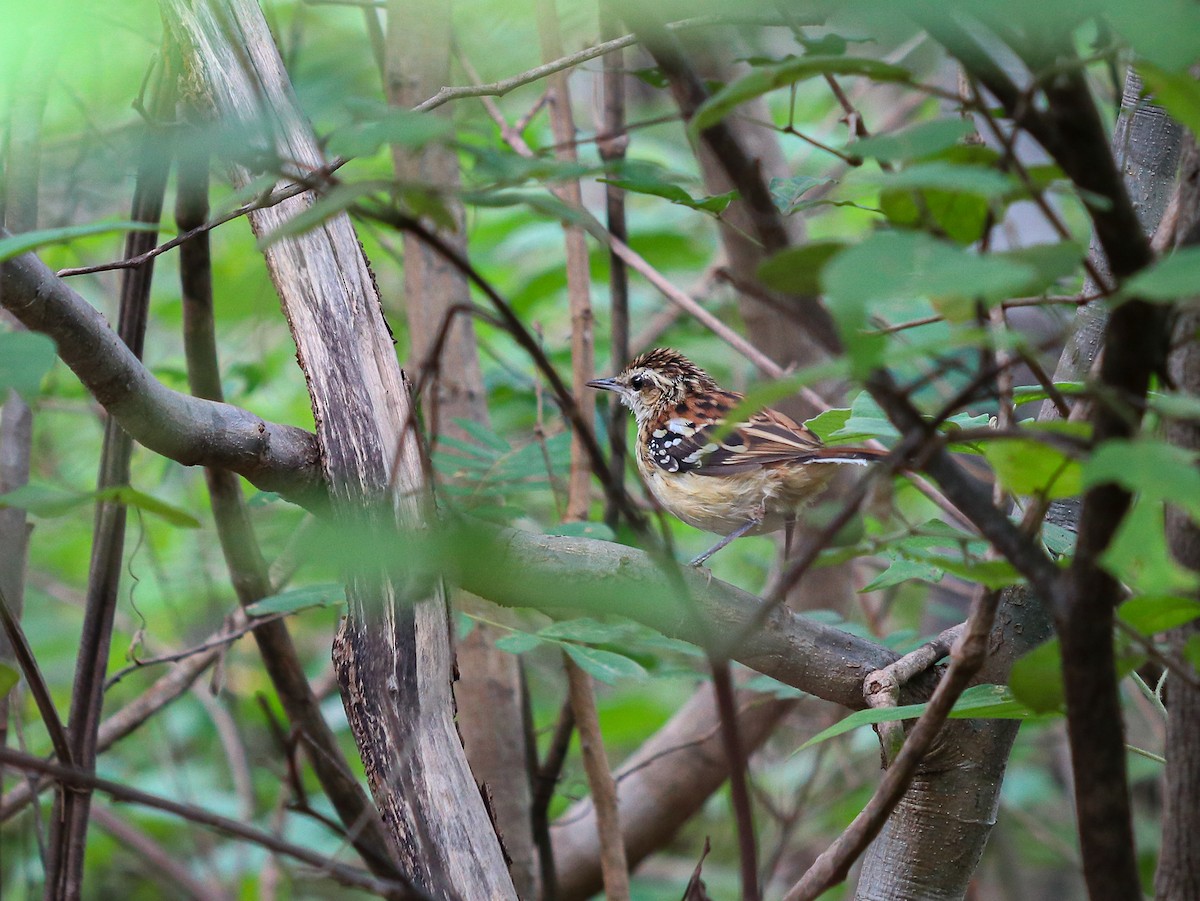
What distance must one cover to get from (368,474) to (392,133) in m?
1.29

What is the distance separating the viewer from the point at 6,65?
61.7 inches

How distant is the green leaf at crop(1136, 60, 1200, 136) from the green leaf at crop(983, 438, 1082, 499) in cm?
34

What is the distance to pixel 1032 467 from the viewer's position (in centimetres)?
109

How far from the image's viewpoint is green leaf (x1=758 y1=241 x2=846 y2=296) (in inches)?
37.6

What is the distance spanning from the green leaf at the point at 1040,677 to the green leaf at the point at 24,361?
112 cm

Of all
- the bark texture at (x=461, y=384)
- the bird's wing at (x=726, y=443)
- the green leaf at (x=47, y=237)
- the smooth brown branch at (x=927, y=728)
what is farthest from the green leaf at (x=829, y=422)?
the bark texture at (x=461, y=384)

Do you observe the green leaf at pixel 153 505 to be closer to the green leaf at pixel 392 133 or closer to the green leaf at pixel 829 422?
the green leaf at pixel 392 133

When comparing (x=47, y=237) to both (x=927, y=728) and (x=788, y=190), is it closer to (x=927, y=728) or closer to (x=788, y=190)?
(x=927, y=728)

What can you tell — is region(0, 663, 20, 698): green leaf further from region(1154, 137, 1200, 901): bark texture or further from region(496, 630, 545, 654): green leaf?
region(1154, 137, 1200, 901): bark texture

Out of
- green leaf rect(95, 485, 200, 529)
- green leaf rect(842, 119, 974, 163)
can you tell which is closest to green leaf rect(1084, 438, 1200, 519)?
green leaf rect(842, 119, 974, 163)

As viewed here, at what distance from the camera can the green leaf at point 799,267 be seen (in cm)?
96

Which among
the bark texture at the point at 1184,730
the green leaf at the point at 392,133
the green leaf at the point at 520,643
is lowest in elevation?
the bark texture at the point at 1184,730

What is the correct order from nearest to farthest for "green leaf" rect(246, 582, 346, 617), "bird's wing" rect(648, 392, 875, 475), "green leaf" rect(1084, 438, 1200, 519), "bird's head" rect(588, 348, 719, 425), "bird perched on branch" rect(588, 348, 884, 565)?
"green leaf" rect(1084, 438, 1200, 519), "green leaf" rect(246, 582, 346, 617), "bird's wing" rect(648, 392, 875, 475), "bird perched on branch" rect(588, 348, 884, 565), "bird's head" rect(588, 348, 719, 425)

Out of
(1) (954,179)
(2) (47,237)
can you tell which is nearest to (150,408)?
(2) (47,237)
